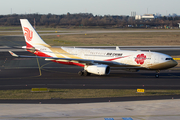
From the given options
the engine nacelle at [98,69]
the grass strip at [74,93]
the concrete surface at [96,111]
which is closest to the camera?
the concrete surface at [96,111]

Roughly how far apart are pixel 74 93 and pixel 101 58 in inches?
474

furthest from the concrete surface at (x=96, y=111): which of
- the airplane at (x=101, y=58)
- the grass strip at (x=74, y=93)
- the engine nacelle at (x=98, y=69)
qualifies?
the airplane at (x=101, y=58)

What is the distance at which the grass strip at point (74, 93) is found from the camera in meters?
26.1

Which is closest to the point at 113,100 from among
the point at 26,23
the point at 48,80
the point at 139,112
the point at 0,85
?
the point at 139,112

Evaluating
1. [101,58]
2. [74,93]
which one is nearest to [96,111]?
[74,93]

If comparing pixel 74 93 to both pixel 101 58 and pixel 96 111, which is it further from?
pixel 101 58

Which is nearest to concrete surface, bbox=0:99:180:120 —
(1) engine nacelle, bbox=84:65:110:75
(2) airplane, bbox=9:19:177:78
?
(1) engine nacelle, bbox=84:65:110:75

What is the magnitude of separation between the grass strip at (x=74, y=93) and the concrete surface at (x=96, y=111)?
3116mm

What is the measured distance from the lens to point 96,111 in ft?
67.8

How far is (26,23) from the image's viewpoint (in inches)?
1644

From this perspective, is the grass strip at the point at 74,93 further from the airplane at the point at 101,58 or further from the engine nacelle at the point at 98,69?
the airplane at the point at 101,58

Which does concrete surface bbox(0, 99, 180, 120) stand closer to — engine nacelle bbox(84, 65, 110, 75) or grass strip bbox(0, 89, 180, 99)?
grass strip bbox(0, 89, 180, 99)

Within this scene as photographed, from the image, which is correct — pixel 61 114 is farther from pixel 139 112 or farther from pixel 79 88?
pixel 79 88

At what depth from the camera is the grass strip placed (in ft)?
85.6
